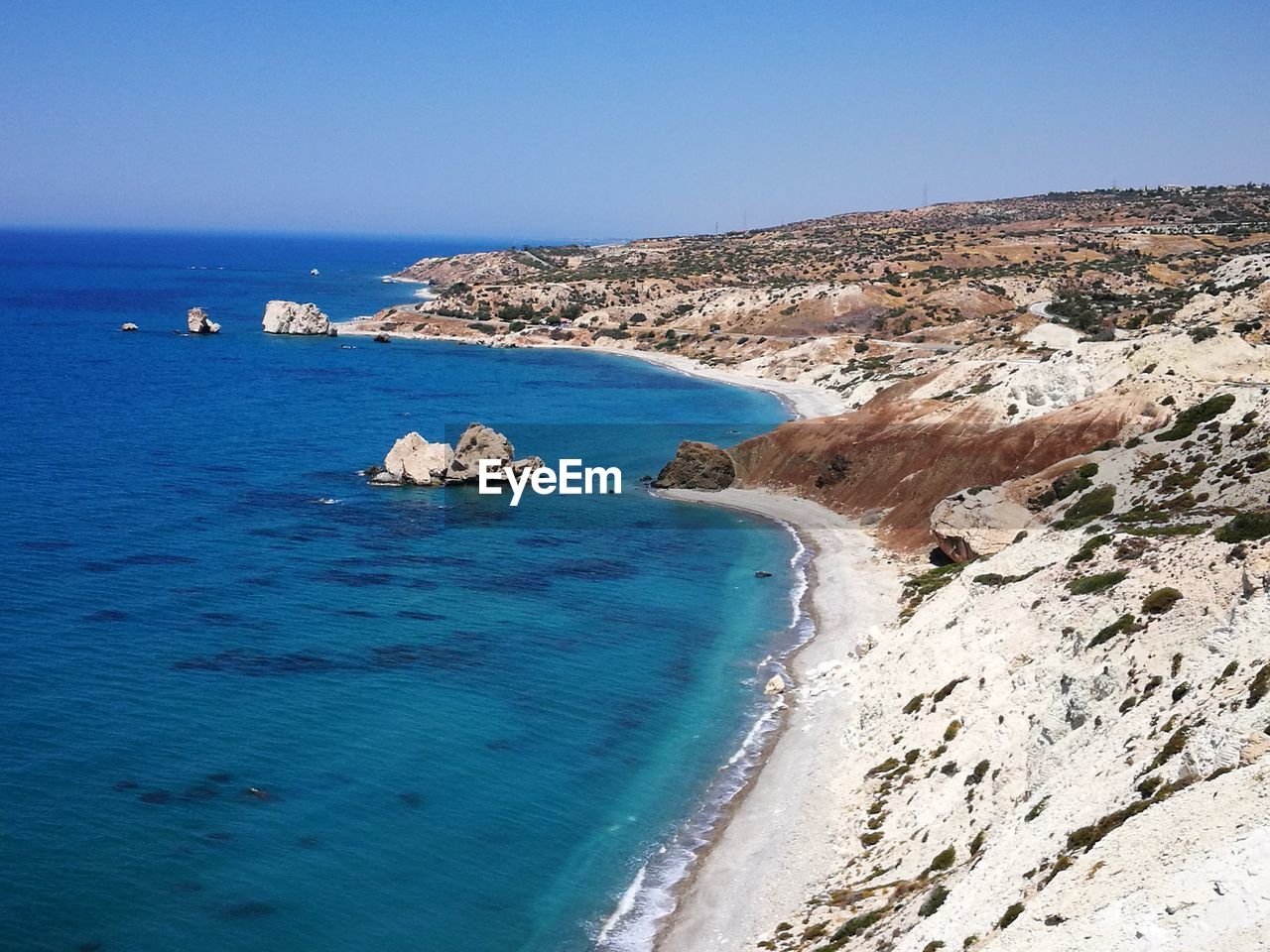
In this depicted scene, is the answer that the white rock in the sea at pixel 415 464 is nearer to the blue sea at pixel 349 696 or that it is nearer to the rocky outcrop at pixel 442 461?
the rocky outcrop at pixel 442 461

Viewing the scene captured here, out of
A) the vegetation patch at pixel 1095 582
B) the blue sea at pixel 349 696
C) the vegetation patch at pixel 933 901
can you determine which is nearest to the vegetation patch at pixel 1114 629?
the vegetation patch at pixel 1095 582

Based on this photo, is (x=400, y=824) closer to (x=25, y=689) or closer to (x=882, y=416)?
(x=25, y=689)

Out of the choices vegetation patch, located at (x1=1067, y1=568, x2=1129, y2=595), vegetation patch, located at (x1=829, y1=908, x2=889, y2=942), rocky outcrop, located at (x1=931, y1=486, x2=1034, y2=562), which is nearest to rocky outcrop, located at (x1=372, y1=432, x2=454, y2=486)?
rocky outcrop, located at (x1=931, y1=486, x2=1034, y2=562)

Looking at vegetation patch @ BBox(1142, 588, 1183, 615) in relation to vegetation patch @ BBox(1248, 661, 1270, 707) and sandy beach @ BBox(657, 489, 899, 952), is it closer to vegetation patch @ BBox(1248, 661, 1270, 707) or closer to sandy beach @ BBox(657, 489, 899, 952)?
vegetation patch @ BBox(1248, 661, 1270, 707)

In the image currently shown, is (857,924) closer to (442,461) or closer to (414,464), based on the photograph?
(414,464)

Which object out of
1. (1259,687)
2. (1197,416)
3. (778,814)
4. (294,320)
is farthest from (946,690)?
(294,320)

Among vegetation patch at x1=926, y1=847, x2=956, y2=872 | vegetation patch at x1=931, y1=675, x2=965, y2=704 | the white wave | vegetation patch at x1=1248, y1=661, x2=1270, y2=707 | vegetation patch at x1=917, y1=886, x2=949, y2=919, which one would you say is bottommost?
the white wave

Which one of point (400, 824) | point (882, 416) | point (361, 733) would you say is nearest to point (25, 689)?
point (361, 733)
